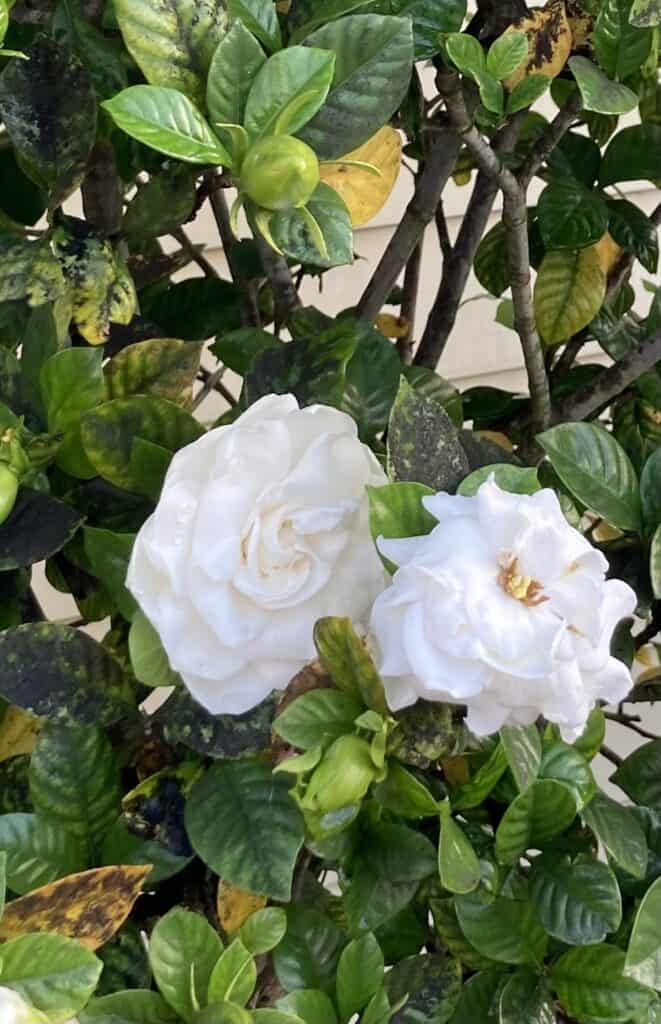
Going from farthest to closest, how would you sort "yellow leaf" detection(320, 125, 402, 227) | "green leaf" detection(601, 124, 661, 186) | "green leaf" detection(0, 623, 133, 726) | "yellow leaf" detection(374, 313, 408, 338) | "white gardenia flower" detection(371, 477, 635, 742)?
1. "yellow leaf" detection(374, 313, 408, 338)
2. "green leaf" detection(601, 124, 661, 186)
3. "yellow leaf" detection(320, 125, 402, 227)
4. "green leaf" detection(0, 623, 133, 726)
5. "white gardenia flower" detection(371, 477, 635, 742)

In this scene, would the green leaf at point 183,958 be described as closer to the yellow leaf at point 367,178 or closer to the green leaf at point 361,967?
the green leaf at point 361,967

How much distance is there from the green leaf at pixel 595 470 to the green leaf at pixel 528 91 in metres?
0.13

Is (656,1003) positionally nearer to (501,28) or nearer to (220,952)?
(220,952)

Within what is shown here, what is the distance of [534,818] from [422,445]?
0.17 metres

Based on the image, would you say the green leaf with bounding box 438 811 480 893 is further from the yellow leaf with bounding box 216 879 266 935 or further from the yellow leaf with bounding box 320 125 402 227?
the yellow leaf with bounding box 320 125 402 227

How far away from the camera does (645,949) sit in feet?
1.38

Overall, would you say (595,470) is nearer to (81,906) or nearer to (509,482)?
(509,482)

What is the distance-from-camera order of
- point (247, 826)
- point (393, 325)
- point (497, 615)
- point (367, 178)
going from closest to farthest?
point (497, 615)
point (247, 826)
point (367, 178)
point (393, 325)

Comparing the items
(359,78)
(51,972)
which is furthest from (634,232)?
(51,972)

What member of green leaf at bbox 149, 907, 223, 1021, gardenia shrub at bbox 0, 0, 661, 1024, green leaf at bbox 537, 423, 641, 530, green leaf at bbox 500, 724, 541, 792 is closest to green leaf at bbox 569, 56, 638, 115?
gardenia shrub at bbox 0, 0, 661, 1024

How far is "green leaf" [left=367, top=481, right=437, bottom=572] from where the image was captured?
0.34 metres

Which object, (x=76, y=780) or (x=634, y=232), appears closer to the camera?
(x=76, y=780)

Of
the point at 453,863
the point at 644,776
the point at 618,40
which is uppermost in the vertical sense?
the point at 618,40

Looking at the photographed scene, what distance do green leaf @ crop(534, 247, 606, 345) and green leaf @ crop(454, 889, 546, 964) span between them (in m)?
0.35
